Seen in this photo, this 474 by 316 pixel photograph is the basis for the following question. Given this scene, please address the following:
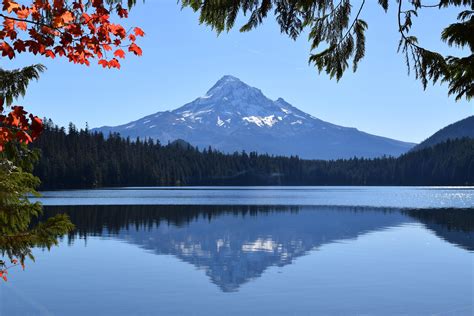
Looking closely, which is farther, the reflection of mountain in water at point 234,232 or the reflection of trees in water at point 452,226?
the reflection of trees in water at point 452,226

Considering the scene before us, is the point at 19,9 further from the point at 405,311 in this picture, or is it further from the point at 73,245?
the point at 73,245

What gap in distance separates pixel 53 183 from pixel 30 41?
658ft

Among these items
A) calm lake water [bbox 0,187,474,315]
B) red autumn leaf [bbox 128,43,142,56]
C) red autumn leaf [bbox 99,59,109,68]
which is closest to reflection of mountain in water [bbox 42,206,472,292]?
calm lake water [bbox 0,187,474,315]

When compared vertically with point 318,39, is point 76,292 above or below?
below

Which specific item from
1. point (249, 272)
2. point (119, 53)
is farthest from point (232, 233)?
point (119, 53)

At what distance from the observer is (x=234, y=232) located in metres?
56.9

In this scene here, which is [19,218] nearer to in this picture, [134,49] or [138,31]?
[134,49]

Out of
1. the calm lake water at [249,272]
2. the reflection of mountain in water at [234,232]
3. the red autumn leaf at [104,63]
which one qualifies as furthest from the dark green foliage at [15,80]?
the reflection of mountain in water at [234,232]

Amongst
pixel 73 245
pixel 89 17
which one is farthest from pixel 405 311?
pixel 73 245

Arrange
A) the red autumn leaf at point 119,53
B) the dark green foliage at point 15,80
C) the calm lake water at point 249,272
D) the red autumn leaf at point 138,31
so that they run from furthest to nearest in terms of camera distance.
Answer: the calm lake water at point 249,272, the dark green foliage at point 15,80, the red autumn leaf at point 119,53, the red autumn leaf at point 138,31

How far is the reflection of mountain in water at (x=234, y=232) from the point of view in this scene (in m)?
37.4

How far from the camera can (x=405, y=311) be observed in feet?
75.0

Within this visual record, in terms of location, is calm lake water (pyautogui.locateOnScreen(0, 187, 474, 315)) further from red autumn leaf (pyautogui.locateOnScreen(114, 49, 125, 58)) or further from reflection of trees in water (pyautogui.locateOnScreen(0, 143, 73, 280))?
red autumn leaf (pyautogui.locateOnScreen(114, 49, 125, 58))

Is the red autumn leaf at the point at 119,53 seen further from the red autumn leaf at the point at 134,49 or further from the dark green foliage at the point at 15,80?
the dark green foliage at the point at 15,80
